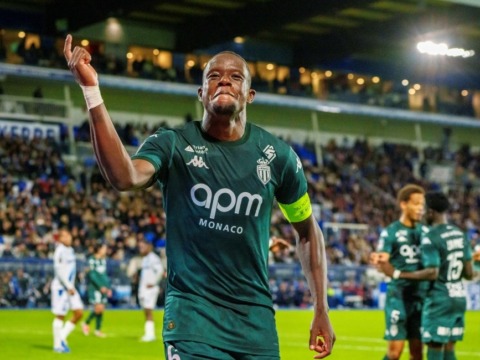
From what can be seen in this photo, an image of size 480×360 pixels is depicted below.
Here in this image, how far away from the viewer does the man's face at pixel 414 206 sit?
11.3m

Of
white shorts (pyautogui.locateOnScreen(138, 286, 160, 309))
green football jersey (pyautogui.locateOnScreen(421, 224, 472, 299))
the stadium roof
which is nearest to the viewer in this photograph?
green football jersey (pyautogui.locateOnScreen(421, 224, 472, 299))

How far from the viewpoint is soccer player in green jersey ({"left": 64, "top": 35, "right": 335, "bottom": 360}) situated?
15.9 feet

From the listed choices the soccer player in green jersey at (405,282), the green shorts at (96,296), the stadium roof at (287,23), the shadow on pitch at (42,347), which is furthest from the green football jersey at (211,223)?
the stadium roof at (287,23)

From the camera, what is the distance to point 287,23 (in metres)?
40.8

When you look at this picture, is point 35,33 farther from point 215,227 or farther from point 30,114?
point 215,227

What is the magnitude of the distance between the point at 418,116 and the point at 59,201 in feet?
74.6

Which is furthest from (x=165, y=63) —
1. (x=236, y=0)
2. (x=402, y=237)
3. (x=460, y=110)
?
(x=402, y=237)

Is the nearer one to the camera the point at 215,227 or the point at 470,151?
the point at 215,227

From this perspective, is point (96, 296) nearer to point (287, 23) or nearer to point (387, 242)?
point (387, 242)

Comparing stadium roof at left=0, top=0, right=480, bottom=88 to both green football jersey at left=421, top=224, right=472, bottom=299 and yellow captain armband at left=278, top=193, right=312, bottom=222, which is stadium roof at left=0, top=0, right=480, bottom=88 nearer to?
green football jersey at left=421, top=224, right=472, bottom=299

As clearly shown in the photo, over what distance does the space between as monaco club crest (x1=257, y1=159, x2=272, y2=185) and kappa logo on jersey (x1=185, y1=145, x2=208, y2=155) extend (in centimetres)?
29

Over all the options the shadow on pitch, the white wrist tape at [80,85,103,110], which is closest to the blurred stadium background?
the shadow on pitch

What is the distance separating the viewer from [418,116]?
50281mm

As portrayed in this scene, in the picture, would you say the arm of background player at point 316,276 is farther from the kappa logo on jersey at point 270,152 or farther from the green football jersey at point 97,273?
the green football jersey at point 97,273
